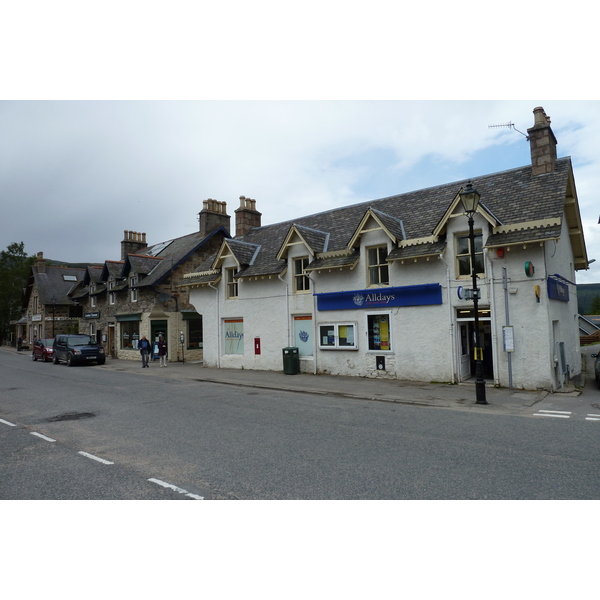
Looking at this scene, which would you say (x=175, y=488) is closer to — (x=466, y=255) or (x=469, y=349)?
(x=466, y=255)

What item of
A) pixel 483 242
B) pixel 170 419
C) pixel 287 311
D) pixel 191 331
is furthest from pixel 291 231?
pixel 191 331

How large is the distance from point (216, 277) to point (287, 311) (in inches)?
192

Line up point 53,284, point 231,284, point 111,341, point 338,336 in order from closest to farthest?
point 338,336 < point 231,284 < point 111,341 < point 53,284

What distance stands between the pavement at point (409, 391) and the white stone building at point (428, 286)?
0.59 m

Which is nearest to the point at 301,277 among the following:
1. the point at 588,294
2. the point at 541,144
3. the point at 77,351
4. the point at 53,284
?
the point at 541,144

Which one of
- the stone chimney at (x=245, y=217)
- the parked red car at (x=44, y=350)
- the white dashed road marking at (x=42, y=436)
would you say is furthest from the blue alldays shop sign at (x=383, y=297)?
the parked red car at (x=44, y=350)

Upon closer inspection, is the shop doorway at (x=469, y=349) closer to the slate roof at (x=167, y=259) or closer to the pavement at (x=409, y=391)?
the pavement at (x=409, y=391)

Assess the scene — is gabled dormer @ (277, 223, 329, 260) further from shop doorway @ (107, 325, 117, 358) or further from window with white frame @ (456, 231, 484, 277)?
shop doorway @ (107, 325, 117, 358)

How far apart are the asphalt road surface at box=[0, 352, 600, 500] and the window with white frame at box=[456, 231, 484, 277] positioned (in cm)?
567

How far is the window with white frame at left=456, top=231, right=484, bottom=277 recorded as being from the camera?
14430mm

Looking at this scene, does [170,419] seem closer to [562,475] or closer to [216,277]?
[562,475]

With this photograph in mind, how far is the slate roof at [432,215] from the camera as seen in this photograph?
1358 cm

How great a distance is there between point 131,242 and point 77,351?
12.8 meters

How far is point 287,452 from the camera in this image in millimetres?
7188
